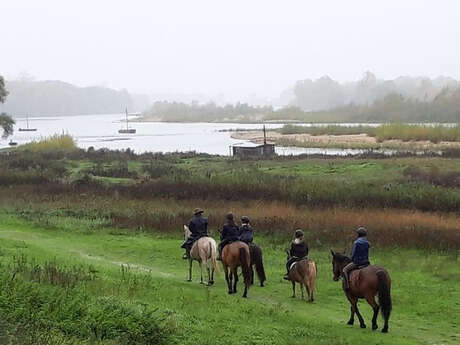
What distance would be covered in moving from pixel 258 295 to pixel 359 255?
12.8 feet

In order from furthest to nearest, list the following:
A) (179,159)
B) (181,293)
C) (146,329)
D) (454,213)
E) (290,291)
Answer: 1. (179,159)
2. (454,213)
3. (290,291)
4. (181,293)
5. (146,329)

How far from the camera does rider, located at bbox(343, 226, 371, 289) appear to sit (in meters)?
14.3

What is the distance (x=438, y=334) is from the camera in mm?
14266

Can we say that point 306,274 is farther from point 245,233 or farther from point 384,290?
point 384,290

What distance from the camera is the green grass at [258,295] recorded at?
44.5ft

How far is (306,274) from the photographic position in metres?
16.4

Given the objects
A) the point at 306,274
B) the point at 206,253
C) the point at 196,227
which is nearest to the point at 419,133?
the point at 196,227

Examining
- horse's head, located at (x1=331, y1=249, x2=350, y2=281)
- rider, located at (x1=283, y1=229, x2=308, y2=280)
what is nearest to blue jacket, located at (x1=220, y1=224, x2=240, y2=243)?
rider, located at (x1=283, y1=229, x2=308, y2=280)

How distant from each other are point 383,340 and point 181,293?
5395 millimetres

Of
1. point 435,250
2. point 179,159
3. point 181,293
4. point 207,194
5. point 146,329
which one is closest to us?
point 146,329

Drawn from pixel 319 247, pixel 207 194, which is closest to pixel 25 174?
pixel 207 194

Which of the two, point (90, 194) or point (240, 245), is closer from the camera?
point (240, 245)

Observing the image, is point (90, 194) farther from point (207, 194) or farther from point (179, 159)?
point (179, 159)

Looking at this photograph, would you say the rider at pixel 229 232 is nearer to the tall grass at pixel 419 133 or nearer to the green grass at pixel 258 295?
the green grass at pixel 258 295
